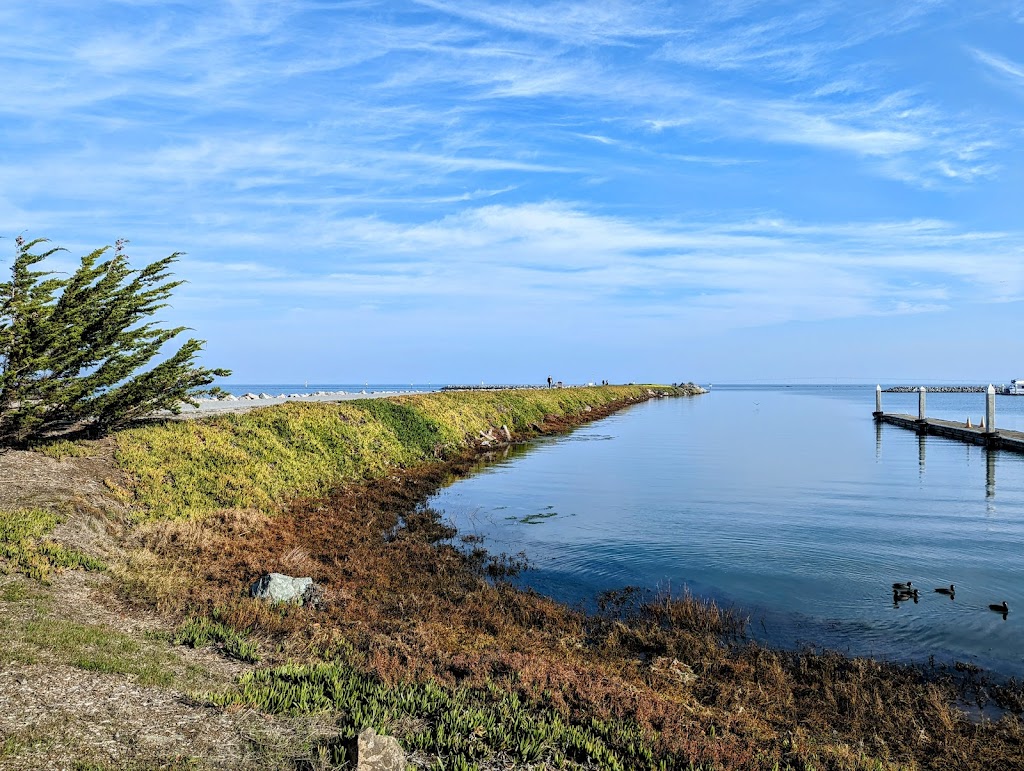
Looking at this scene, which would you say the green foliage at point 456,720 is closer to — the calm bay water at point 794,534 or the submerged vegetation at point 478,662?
the submerged vegetation at point 478,662

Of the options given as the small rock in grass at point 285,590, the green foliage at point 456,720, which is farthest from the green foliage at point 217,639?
the small rock in grass at point 285,590

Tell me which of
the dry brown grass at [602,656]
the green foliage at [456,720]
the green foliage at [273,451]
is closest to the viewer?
the green foliage at [456,720]

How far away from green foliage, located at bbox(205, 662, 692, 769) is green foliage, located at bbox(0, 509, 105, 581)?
5.99 m

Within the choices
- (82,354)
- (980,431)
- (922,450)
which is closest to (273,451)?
(82,354)

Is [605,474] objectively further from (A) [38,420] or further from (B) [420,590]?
(A) [38,420]

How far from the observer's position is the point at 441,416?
41938 millimetres

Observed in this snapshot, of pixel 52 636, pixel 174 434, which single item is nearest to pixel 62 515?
pixel 52 636

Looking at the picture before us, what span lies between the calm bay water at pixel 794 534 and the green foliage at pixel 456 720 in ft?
18.2

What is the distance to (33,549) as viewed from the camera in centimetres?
1175

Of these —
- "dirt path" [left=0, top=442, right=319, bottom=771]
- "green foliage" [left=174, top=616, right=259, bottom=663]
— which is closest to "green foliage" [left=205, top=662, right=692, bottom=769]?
"dirt path" [left=0, top=442, right=319, bottom=771]

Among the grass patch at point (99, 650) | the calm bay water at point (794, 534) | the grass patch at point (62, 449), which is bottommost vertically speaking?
the calm bay water at point (794, 534)

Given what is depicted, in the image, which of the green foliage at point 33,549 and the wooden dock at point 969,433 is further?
the wooden dock at point 969,433

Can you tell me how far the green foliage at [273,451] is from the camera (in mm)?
17625

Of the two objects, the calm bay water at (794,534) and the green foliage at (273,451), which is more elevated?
the green foliage at (273,451)
